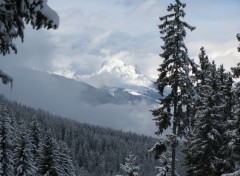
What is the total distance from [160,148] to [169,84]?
378 centimetres

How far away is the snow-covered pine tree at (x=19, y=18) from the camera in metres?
8.99

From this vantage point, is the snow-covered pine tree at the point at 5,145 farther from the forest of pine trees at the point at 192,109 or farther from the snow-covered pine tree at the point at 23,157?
the forest of pine trees at the point at 192,109

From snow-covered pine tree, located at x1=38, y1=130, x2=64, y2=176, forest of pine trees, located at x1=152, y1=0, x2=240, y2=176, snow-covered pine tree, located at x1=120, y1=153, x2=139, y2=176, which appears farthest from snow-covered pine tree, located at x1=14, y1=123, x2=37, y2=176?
forest of pine trees, located at x1=152, y1=0, x2=240, y2=176

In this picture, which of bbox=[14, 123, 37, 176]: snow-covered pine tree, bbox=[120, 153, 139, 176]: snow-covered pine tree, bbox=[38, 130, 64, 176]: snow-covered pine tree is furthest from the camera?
bbox=[14, 123, 37, 176]: snow-covered pine tree

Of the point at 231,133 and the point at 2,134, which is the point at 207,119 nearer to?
the point at 231,133

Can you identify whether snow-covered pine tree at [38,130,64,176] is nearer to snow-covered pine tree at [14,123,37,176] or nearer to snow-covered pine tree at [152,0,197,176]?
snow-covered pine tree at [14,123,37,176]

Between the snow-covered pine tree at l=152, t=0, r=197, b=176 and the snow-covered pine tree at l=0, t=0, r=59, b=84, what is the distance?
15602 mm

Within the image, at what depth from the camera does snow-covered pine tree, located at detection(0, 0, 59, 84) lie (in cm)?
899

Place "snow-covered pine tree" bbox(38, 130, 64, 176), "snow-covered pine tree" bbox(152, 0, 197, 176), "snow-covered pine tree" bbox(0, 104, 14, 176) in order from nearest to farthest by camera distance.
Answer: "snow-covered pine tree" bbox(152, 0, 197, 176) < "snow-covered pine tree" bbox(38, 130, 64, 176) < "snow-covered pine tree" bbox(0, 104, 14, 176)

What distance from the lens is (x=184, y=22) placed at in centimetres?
2467

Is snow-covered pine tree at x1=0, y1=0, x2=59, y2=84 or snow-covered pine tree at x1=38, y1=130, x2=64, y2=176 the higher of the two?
snow-covered pine tree at x1=38, y1=130, x2=64, y2=176

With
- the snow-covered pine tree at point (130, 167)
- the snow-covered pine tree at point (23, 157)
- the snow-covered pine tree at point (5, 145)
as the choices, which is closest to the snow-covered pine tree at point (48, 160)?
the snow-covered pine tree at point (23, 157)

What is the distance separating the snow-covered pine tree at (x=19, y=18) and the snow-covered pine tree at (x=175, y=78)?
15602 millimetres

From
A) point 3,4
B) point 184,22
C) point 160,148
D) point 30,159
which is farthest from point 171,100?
point 30,159
